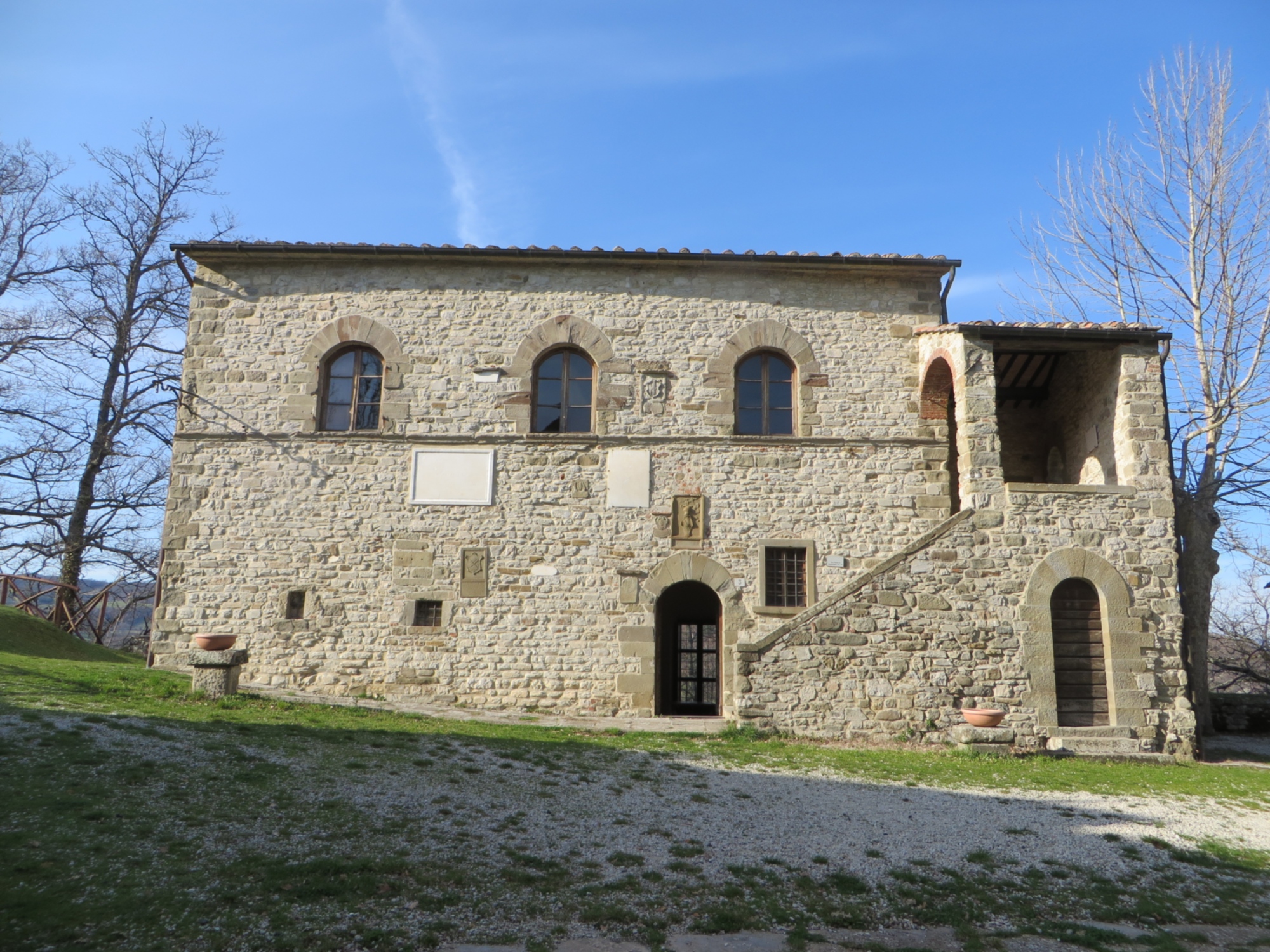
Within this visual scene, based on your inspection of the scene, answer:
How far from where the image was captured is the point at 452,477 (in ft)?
39.5

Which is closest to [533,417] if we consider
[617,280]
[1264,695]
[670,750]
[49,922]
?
[617,280]

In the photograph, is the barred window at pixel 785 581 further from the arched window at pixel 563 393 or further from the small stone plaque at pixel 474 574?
the small stone plaque at pixel 474 574

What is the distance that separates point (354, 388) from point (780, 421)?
632cm

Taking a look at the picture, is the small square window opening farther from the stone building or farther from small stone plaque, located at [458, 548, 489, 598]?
→ small stone plaque, located at [458, 548, 489, 598]

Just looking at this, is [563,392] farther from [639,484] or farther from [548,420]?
[639,484]

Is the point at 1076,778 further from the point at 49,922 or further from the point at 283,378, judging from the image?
the point at 283,378

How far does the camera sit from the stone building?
10398 millimetres

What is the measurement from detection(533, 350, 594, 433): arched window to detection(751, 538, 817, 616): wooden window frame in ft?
10.1

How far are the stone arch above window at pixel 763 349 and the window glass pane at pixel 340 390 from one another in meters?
5.26

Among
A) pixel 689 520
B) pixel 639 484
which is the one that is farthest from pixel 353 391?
pixel 689 520

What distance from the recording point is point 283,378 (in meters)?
12.4

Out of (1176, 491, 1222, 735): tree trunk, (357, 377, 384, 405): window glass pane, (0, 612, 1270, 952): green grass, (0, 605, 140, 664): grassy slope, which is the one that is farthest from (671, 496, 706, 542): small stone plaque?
(0, 605, 140, 664): grassy slope

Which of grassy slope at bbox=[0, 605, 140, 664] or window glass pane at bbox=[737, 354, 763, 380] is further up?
window glass pane at bbox=[737, 354, 763, 380]

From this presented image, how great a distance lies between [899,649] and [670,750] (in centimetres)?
315
